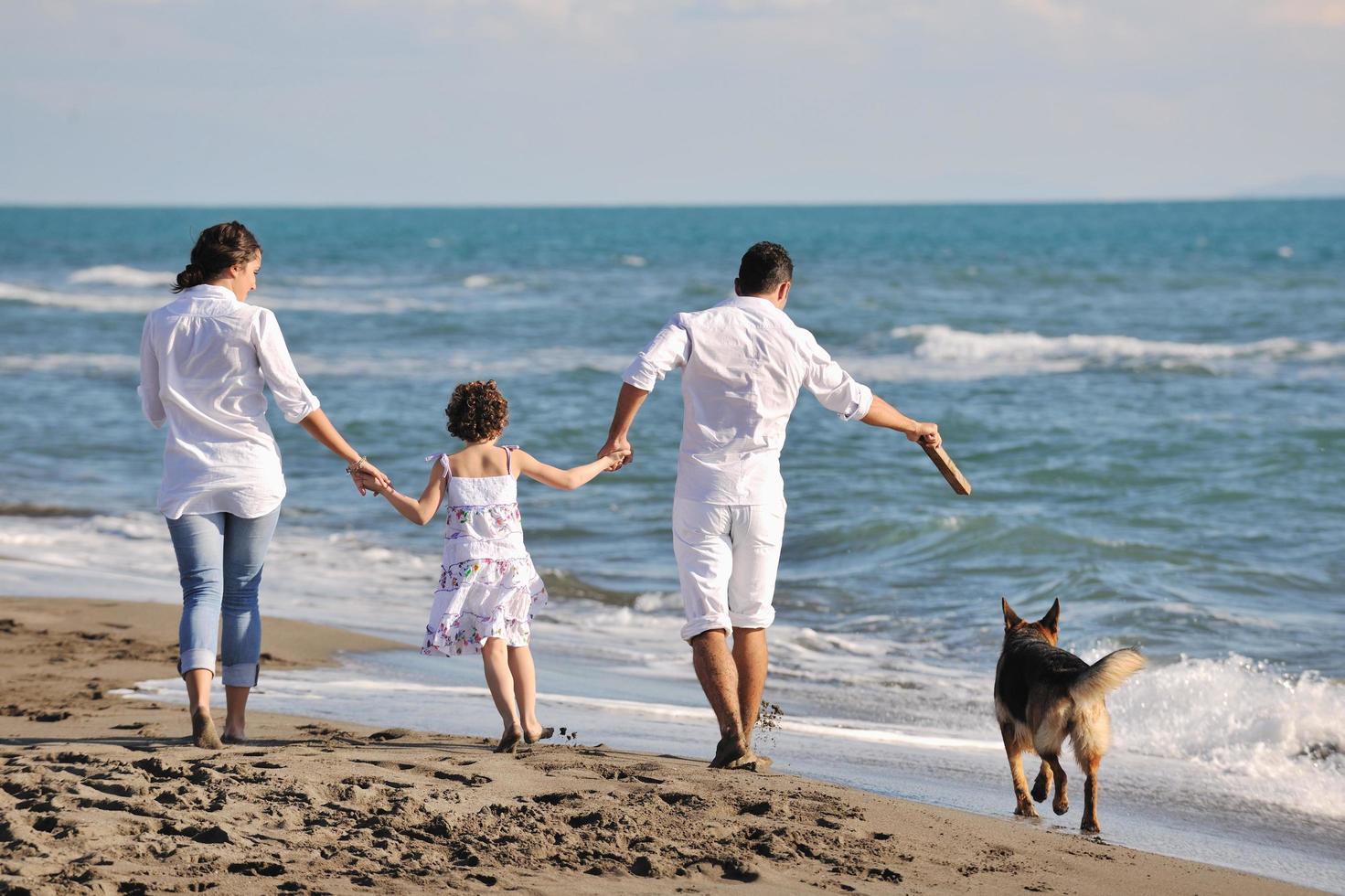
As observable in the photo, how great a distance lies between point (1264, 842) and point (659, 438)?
11760 mm

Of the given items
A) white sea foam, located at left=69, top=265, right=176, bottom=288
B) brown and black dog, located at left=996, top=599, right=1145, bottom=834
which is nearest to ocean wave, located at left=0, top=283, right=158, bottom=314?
white sea foam, located at left=69, top=265, right=176, bottom=288

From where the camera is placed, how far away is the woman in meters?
4.90

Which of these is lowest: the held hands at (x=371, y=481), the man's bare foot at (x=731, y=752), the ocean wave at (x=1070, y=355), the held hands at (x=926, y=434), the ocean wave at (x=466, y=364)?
the man's bare foot at (x=731, y=752)

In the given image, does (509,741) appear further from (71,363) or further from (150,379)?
(71,363)

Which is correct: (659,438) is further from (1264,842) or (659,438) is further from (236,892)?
(236,892)

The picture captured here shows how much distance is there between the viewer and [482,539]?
17.1 ft

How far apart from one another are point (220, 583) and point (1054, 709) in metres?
3.08

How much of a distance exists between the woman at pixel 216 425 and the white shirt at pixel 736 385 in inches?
47.4

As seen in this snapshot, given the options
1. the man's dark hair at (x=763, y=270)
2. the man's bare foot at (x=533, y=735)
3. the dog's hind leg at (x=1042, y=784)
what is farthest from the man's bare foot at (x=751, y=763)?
the man's dark hair at (x=763, y=270)

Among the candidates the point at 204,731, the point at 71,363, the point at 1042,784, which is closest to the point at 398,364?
the point at 71,363

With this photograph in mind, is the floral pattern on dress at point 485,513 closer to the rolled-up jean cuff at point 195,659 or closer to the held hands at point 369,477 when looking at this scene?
the held hands at point 369,477

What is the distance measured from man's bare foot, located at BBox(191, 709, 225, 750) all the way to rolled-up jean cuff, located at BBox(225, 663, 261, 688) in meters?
0.17

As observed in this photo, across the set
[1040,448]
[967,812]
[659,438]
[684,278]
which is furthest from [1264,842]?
[684,278]

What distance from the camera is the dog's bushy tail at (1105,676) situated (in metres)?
4.75
